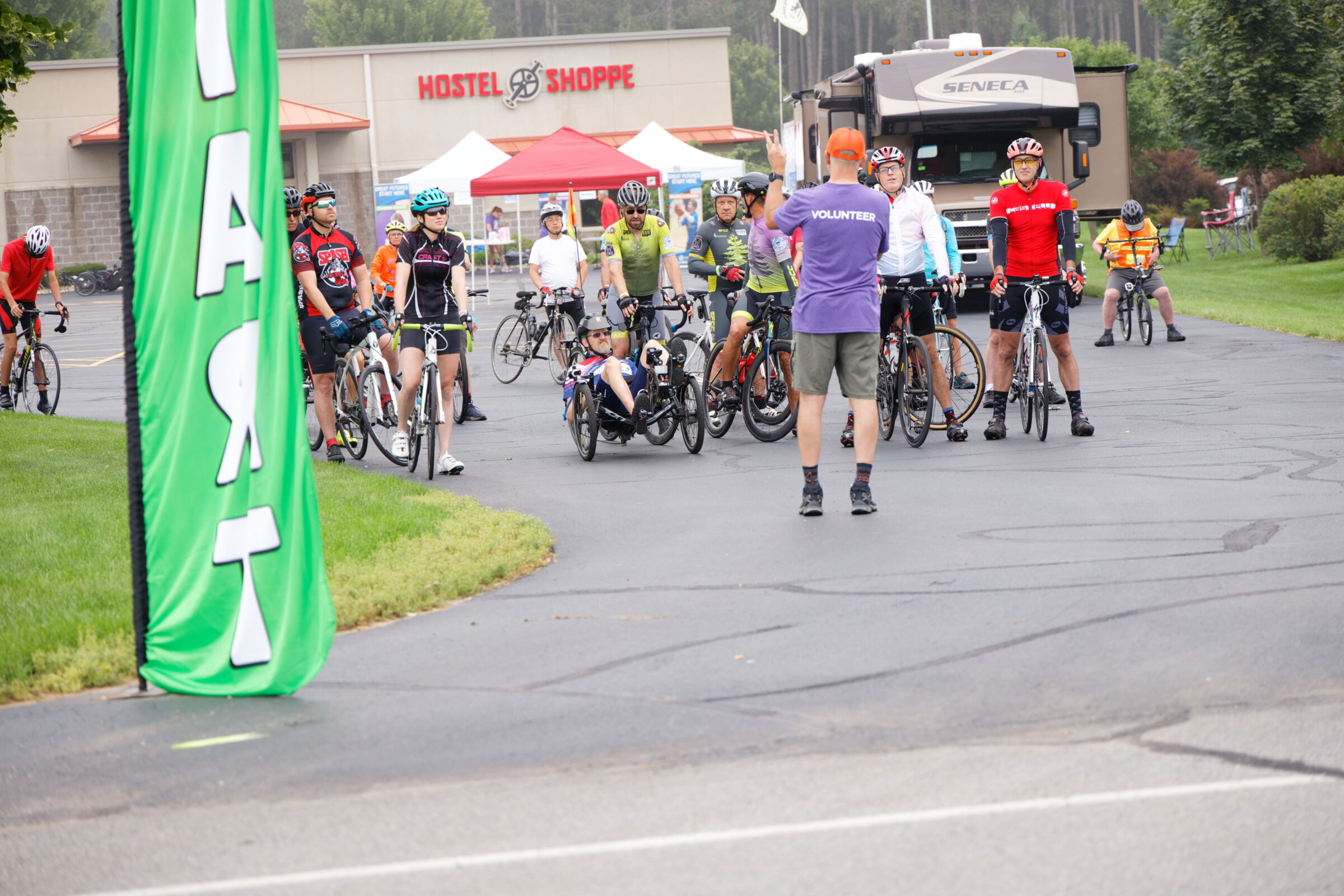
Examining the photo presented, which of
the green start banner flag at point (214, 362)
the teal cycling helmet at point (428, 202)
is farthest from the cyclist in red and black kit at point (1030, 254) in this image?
the green start banner flag at point (214, 362)

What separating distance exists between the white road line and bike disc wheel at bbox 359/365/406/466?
24.0ft

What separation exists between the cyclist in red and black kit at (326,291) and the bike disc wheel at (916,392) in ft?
12.8

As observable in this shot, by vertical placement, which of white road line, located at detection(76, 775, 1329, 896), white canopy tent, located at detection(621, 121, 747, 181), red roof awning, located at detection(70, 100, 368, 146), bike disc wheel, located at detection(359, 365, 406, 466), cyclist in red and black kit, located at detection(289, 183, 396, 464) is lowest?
white road line, located at detection(76, 775, 1329, 896)

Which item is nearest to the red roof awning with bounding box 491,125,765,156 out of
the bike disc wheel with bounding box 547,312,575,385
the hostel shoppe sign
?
the hostel shoppe sign

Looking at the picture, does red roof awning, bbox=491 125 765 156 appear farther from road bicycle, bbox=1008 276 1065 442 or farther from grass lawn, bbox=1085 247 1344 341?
road bicycle, bbox=1008 276 1065 442

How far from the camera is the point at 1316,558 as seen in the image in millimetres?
6734

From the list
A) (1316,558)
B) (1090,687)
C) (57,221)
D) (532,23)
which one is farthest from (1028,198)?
(532,23)

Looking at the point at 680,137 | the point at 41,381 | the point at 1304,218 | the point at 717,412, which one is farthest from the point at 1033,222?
the point at 680,137

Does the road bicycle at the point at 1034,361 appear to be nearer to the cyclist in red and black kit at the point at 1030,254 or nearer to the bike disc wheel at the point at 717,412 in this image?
the cyclist in red and black kit at the point at 1030,254

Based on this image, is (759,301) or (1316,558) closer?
(1316,558)

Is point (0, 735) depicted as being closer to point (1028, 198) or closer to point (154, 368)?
point (154, 368)

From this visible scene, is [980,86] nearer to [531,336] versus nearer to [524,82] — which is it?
[531,336]

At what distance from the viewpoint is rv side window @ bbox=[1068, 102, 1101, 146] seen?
23.0 m

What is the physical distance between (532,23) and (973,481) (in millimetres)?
97757
